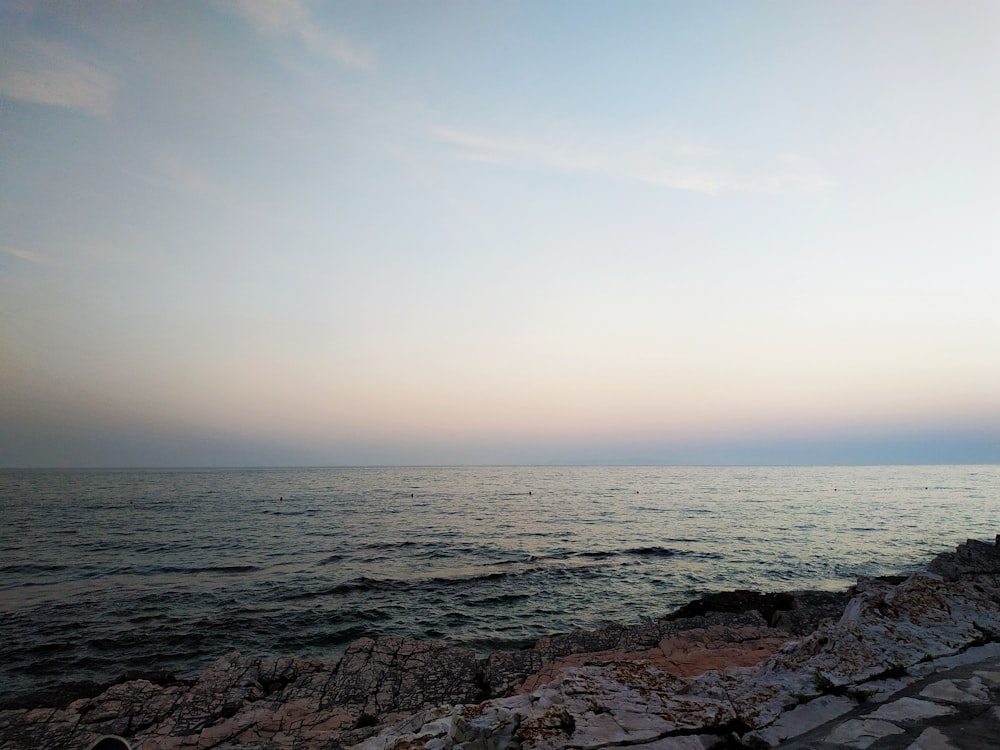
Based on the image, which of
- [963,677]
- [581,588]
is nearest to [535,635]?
[581,588]

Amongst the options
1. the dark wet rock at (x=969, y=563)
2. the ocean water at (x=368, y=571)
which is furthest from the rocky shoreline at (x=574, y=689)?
the dark wet rock at (x=969, y=563)

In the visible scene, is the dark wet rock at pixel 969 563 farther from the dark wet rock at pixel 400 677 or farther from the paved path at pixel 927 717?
the dark wet rock at pixel 400 677

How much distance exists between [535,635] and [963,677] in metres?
11.9

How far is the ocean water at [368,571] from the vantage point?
15.4 meters

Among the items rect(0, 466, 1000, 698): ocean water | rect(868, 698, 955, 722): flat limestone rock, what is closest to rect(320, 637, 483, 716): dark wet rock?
rect(0, 466, 1000, 698): ocean water

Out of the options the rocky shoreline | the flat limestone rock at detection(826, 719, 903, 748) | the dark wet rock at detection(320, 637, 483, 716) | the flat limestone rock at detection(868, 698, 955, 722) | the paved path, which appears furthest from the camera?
the dark wet rock at detection(320, 637, 483, 716)

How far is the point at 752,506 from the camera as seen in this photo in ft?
182

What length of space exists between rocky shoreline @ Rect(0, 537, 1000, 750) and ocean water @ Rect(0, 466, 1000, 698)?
4.27m

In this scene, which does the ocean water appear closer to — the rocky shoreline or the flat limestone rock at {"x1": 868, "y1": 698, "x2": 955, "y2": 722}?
the rocky shoreline

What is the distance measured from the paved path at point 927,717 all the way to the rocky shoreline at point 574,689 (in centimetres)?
17

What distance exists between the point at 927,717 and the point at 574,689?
3.74 m

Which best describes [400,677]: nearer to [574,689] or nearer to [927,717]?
[574,689]

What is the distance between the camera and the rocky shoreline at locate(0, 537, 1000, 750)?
5.22 metres

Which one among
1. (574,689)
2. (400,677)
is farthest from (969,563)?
(400,677)
